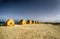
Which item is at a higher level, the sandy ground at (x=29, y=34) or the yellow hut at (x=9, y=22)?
the yellow hut at (x=9, y=22)

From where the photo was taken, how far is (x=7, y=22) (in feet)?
48.6

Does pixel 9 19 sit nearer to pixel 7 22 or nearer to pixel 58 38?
pixel 7 22

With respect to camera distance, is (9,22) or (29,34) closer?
(29,34)

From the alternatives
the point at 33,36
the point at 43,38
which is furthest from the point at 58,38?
the point at 33,36

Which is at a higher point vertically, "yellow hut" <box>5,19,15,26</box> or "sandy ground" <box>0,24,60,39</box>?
"yellow hut" <box>5,19,15,26</box>

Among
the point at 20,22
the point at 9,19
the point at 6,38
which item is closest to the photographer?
the point at 6,38

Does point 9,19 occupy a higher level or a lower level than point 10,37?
higher

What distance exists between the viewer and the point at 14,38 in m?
7.23

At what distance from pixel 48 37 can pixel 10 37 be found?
2.03 meters

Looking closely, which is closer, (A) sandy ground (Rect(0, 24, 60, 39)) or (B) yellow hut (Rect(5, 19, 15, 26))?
(A) sandy ground (Rect(0, 24, 60, 39))

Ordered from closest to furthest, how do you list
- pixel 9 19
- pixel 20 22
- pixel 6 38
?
1. pixel 6 38
2. pixel 9 19
3. pixel 20 22

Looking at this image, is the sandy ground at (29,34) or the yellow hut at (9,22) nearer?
the sandy ground at (29,34)

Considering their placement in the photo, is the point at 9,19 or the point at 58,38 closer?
the point at 58,38

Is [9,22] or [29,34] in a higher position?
[9,22]
